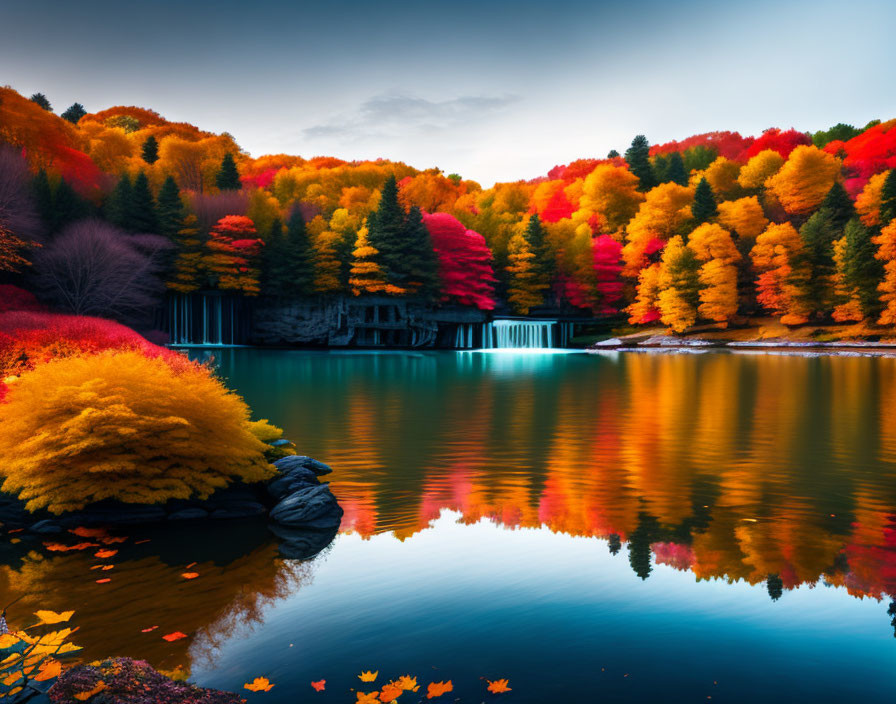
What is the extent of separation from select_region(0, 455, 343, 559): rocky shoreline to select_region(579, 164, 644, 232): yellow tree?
242 feet

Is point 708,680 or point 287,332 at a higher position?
point 287,332

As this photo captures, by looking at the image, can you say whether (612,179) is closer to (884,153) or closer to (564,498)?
(884,153)

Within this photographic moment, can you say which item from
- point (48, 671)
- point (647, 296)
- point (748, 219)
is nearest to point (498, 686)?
point (48, 671)

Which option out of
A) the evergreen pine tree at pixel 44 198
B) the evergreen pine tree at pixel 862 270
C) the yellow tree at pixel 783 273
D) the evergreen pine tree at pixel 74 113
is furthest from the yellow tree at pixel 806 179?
the evergreen pine tree at pixel 74 113

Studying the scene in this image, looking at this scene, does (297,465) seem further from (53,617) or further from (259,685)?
(259,685)

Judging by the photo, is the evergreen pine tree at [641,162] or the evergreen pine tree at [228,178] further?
the evergreen pine tree at [641,162]

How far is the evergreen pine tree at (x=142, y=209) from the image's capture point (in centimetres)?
4784

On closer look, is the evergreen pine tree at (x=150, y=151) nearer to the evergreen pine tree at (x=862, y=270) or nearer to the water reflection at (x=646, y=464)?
the water reflection at (x=646, y=464)

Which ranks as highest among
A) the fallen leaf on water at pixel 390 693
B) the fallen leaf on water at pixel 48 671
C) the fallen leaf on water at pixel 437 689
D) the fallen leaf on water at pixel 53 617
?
the fallen leaf on water at pixel 48 671

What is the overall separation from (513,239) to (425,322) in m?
14.5

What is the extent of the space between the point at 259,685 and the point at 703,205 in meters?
66.2

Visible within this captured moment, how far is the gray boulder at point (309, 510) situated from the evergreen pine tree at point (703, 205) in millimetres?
62249

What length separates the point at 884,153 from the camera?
3061 inches

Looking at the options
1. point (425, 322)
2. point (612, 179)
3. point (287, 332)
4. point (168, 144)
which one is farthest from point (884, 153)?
point (168, 144)
